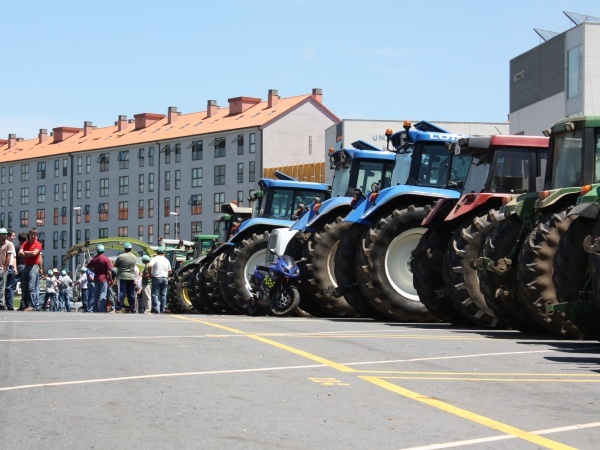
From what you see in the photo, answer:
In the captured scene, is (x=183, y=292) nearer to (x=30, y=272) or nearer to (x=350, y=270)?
(x=30, y=272)

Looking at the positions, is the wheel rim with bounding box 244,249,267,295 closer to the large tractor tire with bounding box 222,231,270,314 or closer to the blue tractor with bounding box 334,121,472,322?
the large tractor tire with bounding box 222,231,270,314

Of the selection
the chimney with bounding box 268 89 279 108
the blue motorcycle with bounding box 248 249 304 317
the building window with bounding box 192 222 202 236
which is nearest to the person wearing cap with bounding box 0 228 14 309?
the blue motorcycle with bounding box 248 249 304 317

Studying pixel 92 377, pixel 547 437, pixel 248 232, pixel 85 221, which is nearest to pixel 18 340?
pixel 92 377

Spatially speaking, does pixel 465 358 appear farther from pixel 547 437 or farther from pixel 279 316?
pixel 279 316

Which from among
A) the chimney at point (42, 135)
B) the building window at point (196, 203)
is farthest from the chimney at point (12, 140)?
the building window at point (196, 203)

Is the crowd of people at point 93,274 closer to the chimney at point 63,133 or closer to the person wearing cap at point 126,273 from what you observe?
the person wearing cap at point 126,273

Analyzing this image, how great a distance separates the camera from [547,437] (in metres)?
8.15

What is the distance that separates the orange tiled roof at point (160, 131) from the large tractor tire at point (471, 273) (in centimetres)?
9468

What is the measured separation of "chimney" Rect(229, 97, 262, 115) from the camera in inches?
4857

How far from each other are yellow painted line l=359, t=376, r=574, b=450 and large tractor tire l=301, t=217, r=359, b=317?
13.2 metres

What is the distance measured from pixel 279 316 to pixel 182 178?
327 ft

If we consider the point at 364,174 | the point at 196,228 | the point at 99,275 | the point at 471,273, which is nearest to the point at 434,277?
the point at 471,273

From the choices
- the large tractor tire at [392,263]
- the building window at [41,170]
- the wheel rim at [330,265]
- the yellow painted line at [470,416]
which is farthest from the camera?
the building window at [41,170]

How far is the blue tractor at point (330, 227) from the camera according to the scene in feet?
80.6
